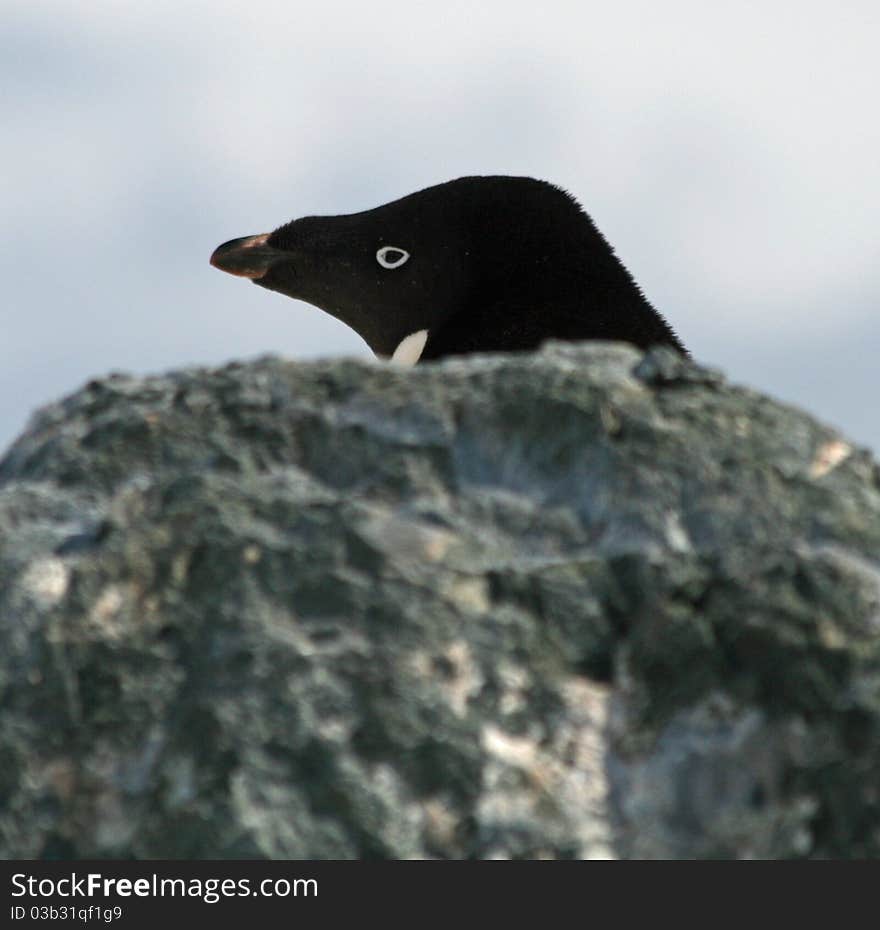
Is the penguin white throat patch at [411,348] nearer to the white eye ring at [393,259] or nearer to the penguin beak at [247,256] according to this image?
the white eye ring at [393,259]

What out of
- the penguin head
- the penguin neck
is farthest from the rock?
the penguin head

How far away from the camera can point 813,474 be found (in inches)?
90.4

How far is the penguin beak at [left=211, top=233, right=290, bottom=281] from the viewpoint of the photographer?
20.4ft

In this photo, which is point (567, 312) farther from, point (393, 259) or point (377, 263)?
point (377, 263)

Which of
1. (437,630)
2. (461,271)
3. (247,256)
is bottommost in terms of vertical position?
(437,630)

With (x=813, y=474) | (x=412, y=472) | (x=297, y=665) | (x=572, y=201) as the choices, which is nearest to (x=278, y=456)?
(x=412, y=472)

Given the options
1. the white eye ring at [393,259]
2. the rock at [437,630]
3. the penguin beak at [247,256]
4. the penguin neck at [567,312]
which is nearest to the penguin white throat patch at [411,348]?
the white eye ring at [393,259]

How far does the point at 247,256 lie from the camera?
6.30m

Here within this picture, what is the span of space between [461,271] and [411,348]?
483 millimetres

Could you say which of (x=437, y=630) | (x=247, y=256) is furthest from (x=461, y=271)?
(x=437, y=630)

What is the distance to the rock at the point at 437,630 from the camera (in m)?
1.96

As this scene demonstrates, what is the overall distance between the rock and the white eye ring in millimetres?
3459

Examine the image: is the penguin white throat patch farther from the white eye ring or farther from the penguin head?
the white eye ring

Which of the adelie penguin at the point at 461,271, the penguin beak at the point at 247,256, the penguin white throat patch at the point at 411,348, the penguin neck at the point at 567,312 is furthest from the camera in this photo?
the penguin beak at the point at 247,256
